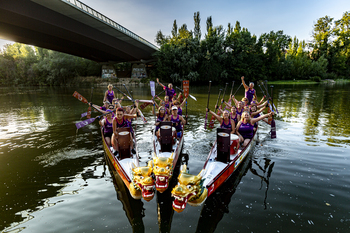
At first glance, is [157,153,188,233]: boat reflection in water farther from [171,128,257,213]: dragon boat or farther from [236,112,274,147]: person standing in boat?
[236,112,274,147]: person standing in boat

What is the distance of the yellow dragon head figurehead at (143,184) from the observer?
13.0 ft

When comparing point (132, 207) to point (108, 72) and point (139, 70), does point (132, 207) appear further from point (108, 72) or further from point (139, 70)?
point (108, 72)

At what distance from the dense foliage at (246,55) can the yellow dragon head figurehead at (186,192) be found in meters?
40.4

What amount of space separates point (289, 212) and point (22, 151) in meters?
9.65

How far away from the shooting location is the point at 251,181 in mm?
5699

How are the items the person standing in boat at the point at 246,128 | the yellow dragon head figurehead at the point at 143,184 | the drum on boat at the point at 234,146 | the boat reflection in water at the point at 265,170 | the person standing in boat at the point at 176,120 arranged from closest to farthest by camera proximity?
the yellow dragon head figurehead at the point at 143,184
the boat reflection in water at the point at 265,170
the drum on boat at the point at 234,146
the person standing in boat at the point at 246,128
the person standing in boat at the point at 176,120

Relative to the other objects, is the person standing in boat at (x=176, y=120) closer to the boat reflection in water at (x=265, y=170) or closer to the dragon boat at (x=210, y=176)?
the dragon boat at (x=210, y=176)

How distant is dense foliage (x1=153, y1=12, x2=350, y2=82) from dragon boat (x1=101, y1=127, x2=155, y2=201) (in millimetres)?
38655

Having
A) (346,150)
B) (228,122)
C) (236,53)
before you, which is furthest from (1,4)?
(236,53)

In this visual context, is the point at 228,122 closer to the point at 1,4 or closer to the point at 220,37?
the point at 1,4

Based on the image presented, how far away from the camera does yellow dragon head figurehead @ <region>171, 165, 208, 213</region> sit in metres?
3.63

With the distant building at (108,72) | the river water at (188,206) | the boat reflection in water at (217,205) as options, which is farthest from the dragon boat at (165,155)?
the distant building at (108,72)

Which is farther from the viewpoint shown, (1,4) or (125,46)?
(125,46)

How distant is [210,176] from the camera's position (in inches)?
188
